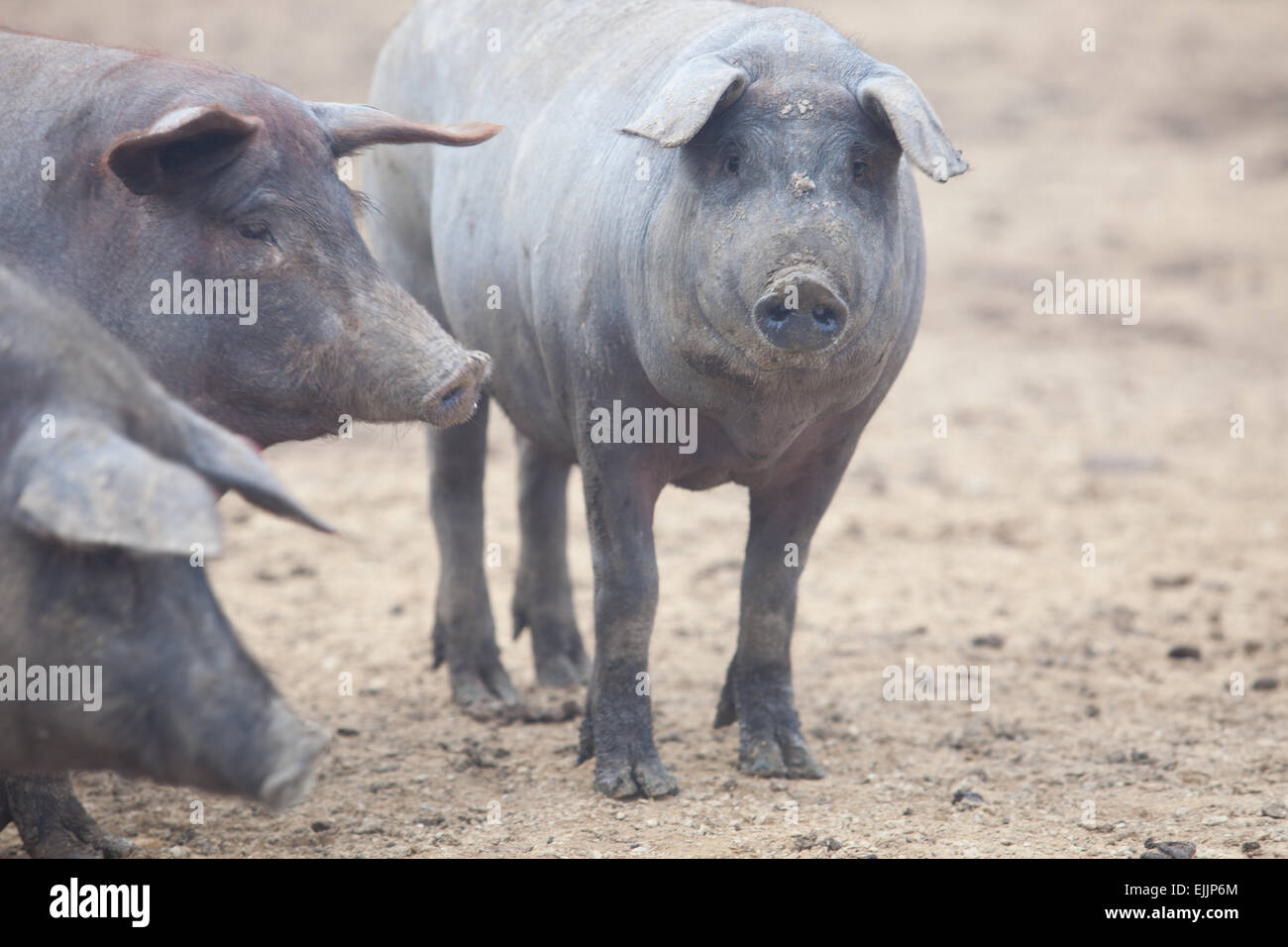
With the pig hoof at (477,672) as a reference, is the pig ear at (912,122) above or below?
above

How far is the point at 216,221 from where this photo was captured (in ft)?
14.3

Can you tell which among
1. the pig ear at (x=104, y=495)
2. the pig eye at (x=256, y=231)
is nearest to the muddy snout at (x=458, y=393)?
the pig eye at (x=256, y=231)

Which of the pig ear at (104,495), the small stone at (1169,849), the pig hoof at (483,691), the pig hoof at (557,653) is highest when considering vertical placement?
the pig ear at (104,495)

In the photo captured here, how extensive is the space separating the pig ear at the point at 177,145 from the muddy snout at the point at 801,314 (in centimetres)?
148

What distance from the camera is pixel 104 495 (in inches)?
118

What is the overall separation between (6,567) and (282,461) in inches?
255

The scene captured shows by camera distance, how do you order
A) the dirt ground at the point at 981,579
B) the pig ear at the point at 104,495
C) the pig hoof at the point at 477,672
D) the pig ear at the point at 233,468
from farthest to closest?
the pig hoof at the point at 477,672, the dirt ground at the point at 981,579, the pig ear at the point at 233,468, the pig ear at the point at 104,495

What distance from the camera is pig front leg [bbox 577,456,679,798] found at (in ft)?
16.0

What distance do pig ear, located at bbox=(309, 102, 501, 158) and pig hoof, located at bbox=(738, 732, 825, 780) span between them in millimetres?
2139

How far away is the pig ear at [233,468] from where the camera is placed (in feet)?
11.0

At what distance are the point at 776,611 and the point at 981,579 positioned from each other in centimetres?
269

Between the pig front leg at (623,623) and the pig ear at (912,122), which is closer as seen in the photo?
the pig ear at (912,122)

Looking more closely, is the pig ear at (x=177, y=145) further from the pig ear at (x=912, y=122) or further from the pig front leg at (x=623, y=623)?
the pig ear at (x=912, y=122)

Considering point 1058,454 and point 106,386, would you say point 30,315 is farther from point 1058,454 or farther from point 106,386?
point 1058,454
